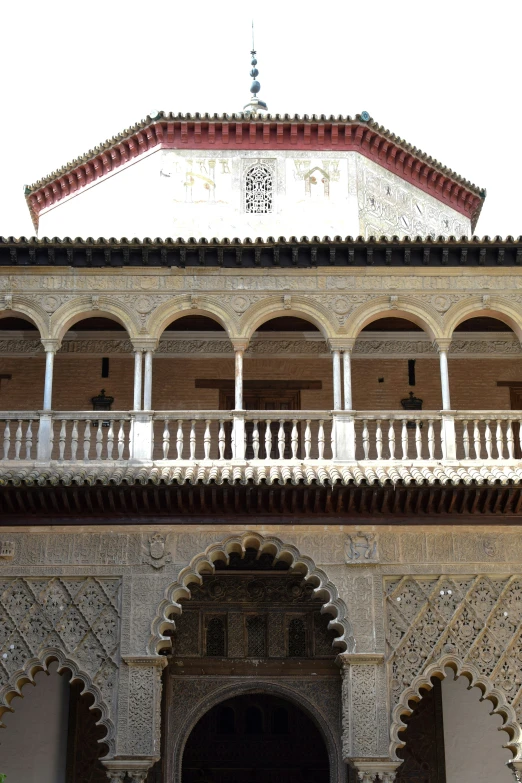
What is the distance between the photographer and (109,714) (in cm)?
1053

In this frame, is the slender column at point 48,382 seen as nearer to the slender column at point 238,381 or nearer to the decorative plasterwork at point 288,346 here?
the decorative plasterwork at point 288,346

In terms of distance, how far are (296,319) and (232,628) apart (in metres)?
3.46

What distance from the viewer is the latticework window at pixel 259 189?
14648 mm

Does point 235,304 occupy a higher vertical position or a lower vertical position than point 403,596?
higher

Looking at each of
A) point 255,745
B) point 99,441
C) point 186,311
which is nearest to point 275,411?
point 186,311

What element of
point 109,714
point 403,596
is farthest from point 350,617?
point 109,714

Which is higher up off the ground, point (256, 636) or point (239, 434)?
point (239, 434)

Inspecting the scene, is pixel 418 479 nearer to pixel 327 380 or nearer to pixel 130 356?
pixel 327 380

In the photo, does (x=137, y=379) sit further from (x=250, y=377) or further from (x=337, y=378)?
(x=337, y=378)

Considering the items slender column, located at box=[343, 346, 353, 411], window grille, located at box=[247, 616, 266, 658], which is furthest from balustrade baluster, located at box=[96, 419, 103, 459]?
window grille, located at box=[247, 616, 266, 658]

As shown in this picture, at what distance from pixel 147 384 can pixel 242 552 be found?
1.99 metres

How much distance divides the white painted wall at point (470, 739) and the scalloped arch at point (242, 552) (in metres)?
2.22

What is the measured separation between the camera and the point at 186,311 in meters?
12.0

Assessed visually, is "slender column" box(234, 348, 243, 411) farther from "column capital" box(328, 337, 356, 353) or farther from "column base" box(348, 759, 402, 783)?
"column base" box(348, 759, 402, 783)
